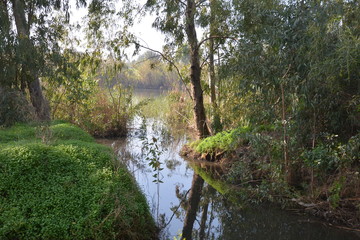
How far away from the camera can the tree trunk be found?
11.1 meters

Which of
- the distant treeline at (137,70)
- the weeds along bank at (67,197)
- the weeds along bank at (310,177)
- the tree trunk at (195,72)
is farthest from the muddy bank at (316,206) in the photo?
the distant treeline at (137,70)

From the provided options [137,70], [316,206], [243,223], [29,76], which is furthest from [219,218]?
[137,70]

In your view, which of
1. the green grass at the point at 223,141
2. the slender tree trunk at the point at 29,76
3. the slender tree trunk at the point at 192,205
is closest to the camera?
the slender tree trunk at the point at 192,205

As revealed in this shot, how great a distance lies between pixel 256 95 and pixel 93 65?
828cm

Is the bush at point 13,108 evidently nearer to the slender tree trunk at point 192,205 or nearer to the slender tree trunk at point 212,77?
the slender tree trunk at point 192,205

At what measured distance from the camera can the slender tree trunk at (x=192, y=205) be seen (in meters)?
5.88

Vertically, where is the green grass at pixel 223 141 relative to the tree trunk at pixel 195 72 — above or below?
below

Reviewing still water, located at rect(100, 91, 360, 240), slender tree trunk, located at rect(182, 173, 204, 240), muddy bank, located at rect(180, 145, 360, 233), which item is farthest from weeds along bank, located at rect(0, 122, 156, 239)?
muddy bank, located at rect(180, 145, 360, 233)

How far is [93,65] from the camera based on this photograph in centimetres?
1402

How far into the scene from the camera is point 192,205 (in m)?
7.20

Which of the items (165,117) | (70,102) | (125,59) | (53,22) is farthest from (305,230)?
(165,117)

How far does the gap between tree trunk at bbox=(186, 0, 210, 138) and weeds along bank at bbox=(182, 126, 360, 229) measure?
3.19 meters

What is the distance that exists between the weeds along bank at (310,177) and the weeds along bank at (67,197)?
2660mm

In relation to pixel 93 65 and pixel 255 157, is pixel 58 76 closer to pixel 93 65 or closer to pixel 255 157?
pixel 93 65
